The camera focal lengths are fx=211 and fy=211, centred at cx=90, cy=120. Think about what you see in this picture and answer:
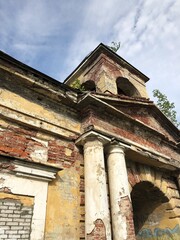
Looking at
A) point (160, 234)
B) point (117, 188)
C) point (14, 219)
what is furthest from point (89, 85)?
point (14, 219)

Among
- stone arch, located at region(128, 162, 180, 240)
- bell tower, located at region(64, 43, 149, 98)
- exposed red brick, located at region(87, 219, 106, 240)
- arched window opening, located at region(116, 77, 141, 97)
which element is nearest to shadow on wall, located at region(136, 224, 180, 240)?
stone arch, located at region(128, 162, 180, 240)

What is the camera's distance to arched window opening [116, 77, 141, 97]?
8.67 meters

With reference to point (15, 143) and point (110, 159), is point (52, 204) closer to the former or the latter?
point (15, 143)

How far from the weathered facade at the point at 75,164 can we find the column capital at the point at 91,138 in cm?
2

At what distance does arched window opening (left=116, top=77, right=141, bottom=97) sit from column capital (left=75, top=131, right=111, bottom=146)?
4649 millimetres

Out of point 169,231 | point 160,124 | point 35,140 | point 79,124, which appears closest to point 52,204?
point 35,140

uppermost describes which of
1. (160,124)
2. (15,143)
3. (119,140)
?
(160,124)

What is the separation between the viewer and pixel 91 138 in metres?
4.32

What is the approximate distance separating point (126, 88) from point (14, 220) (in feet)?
23.2

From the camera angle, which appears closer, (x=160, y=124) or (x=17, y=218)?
(x=17, y=218)

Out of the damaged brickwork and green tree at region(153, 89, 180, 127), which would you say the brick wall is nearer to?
the damaged brickwork

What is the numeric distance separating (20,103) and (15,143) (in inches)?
32.0

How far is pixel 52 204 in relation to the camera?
3.55 m

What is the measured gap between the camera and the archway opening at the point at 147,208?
19.3 feet
